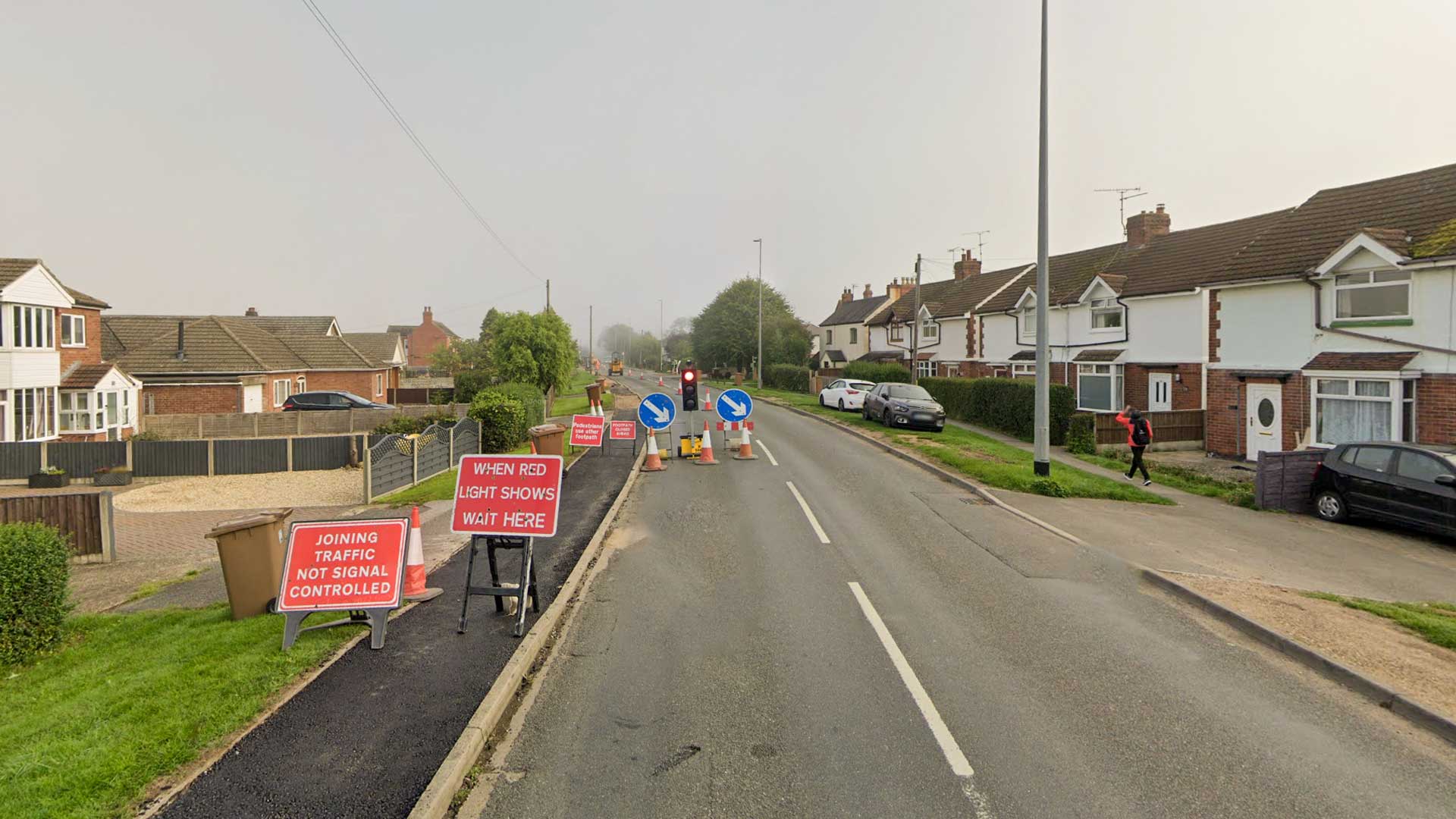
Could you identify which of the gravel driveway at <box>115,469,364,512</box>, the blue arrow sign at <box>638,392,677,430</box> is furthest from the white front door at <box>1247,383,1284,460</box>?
the gravel driveway at <box>115,469,364,512</box>

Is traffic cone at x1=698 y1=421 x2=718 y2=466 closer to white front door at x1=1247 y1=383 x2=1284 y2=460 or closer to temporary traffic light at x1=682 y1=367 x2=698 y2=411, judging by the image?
temporary traffic light at x1=682 y1=367 x2=698 y2=411

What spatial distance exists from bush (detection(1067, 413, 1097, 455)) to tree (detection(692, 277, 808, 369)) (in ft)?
157

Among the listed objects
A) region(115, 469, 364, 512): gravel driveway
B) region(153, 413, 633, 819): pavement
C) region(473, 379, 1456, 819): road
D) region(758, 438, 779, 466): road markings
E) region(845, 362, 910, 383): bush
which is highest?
region(845, 362, 910, 383): bush

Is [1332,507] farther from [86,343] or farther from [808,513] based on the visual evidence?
[86,343]

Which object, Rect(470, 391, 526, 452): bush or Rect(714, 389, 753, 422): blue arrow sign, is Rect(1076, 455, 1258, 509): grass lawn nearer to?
Rect(714, 389, 753, 422): blue arrow sign

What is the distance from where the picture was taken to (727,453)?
21.7m

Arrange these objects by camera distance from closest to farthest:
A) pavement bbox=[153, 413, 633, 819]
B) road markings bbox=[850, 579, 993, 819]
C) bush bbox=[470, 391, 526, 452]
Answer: pavement bbox=[153, 413, 633, 819] → road markings bbox=[850, 579, 993, 819] → bush bbox=[470, 391, 526, 452]

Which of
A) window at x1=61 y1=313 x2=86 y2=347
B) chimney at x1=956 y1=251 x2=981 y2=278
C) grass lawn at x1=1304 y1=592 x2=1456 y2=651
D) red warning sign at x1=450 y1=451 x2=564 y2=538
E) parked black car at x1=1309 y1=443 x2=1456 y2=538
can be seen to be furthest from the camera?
chimney at x1=956 y1=251 x2=981 y2=278

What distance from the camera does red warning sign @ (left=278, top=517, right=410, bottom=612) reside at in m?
7.00

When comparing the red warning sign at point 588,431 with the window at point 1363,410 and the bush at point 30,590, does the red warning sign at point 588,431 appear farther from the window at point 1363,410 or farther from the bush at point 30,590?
the window at point 1363,410

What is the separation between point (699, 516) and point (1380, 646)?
8819 millimetres

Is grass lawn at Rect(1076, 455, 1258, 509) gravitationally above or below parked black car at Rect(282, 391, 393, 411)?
below

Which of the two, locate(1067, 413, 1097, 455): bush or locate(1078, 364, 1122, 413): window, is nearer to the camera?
locate(1067, 413, 1097, 455): bush

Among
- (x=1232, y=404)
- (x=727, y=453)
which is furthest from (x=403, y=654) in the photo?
(x=1232, y=404)
